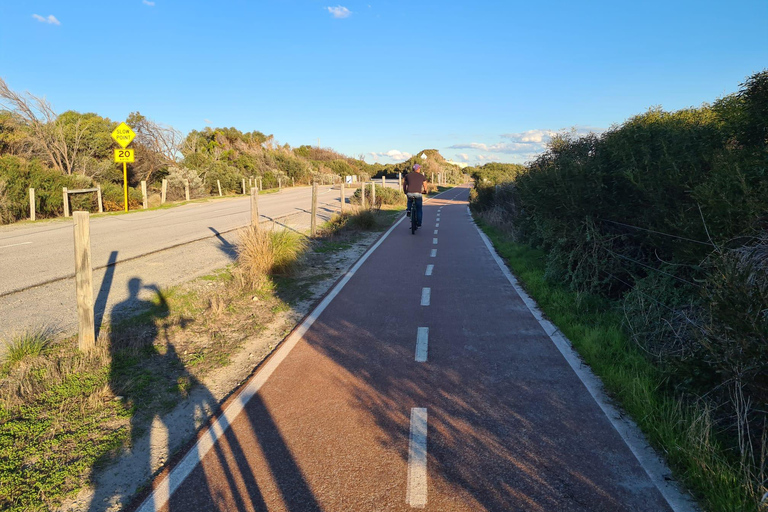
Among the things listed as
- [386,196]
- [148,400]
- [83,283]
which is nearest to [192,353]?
[148,400]

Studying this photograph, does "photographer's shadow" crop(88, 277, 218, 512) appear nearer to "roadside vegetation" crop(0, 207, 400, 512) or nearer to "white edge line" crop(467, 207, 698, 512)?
"roadside vegetation" crop(0, 207, 400, 512)

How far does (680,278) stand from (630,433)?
2.24 meters

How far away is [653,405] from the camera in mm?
4020

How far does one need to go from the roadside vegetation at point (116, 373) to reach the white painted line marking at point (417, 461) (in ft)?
6.17

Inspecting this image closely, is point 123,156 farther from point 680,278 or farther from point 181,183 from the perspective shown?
point 680,278

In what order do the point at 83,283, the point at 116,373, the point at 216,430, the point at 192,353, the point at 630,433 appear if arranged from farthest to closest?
the point at 192,353 → the point at 83,283 → the point at 116,373 → the point at 216,430 → the point at 630,433

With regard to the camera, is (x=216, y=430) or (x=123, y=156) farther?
(x=123, y=156)

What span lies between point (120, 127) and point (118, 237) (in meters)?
11.7

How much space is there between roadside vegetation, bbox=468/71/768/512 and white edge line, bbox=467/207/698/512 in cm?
9

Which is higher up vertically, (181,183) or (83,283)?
(181,183)

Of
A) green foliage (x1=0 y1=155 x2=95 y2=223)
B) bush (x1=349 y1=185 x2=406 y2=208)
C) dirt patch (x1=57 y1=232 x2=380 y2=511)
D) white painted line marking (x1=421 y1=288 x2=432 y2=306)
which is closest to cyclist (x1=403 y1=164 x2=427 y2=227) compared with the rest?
dirt patch (x1=57 y1=232 x2=380 y2=511)

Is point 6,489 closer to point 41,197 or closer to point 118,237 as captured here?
point 118,237

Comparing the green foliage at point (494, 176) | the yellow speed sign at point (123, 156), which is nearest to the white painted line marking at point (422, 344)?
the green foliage at point (494, 176)

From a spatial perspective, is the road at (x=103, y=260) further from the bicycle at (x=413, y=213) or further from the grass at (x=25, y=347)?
the bicycle at (x=413, y=213)
